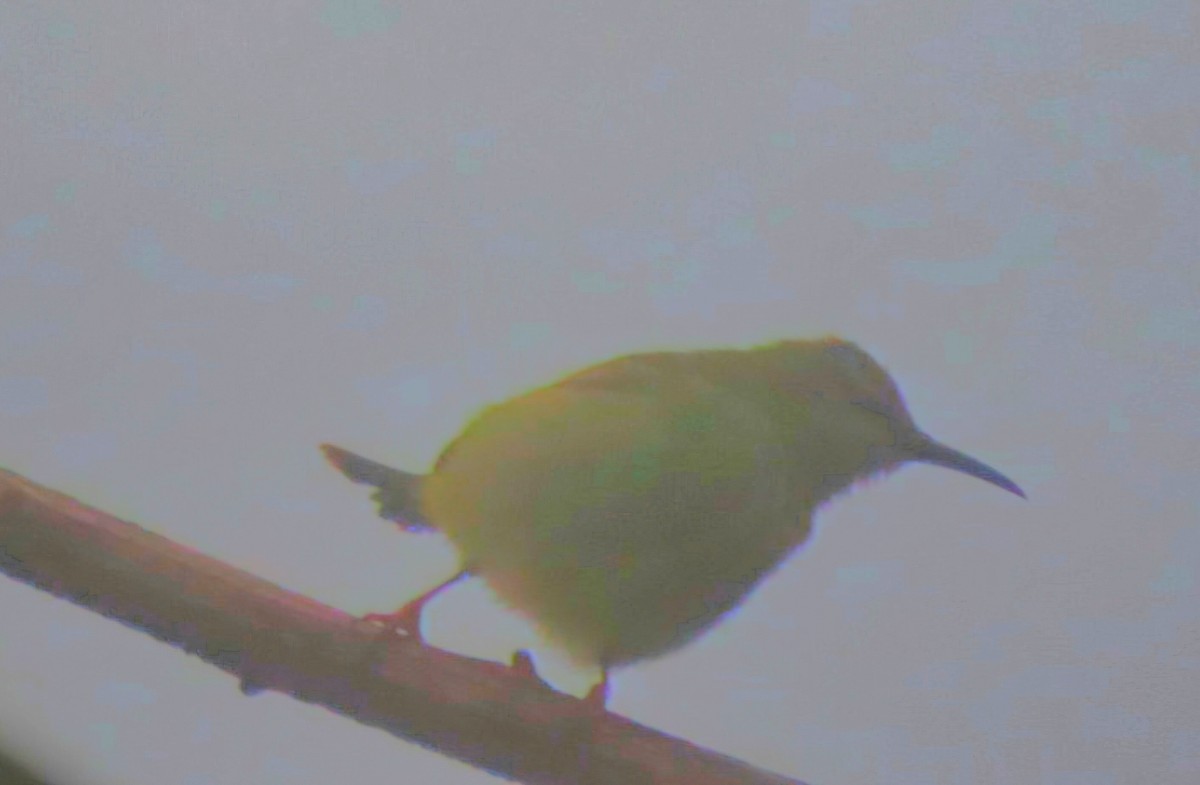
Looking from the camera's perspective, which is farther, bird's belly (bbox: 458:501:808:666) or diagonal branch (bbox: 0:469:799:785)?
bird's belly (bbox: 458:501:808:666)

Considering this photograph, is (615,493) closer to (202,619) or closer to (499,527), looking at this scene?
(499,527)

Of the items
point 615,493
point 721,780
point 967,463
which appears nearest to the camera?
point 721,780

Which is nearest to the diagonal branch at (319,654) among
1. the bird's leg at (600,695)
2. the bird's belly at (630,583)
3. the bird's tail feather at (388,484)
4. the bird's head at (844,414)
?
the bird's leg at (600,695)

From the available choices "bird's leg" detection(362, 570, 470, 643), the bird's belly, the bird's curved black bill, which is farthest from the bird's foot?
the bird's curved black bill

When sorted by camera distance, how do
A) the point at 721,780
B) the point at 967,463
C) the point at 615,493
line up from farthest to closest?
1. the point at 967,463
2. the point at 615,493
3. the point at 721,780

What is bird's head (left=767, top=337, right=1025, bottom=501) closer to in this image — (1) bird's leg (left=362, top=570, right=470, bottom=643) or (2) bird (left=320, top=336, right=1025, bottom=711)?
(2) bird (left=320, top=336, right=1025, bottom=711)

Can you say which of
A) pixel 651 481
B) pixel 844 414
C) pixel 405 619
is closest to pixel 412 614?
pixel 405 619

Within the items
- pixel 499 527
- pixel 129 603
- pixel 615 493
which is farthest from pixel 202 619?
pixel 615 493
